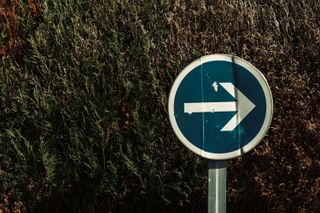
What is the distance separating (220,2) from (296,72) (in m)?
1.01

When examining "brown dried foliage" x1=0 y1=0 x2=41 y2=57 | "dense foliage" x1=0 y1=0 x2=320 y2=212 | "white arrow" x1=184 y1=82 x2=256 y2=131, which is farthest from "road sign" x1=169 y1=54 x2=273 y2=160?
"brown dried foliage" x1=0 y1=0 x2=41 y2=57

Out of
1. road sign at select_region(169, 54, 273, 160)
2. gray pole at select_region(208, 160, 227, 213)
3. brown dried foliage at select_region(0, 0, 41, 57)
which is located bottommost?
gray pole at select_region(208, 160, 227, 213)

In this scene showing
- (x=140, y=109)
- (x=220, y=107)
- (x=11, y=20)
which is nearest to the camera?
(x=220, y=107)

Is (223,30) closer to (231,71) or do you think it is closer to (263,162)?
(263,162)

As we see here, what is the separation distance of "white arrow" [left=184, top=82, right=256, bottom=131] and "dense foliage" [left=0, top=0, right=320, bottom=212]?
4.79ft

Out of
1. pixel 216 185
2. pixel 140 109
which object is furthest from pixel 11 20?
pixel 216 185

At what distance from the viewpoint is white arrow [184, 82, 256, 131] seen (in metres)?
3.54

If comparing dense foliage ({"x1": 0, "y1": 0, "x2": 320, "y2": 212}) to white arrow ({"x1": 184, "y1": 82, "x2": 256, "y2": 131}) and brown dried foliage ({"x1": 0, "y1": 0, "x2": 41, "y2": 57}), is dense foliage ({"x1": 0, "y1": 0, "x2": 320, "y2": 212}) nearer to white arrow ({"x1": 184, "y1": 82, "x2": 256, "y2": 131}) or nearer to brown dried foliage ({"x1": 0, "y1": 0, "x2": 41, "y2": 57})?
brown dried foliage ({"x1": 0, "y1": 0, "x2": 41, "y2": 57})

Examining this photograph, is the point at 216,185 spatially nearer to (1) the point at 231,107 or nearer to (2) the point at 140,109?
(1) the point at 231,107

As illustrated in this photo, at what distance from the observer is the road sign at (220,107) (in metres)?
3.54

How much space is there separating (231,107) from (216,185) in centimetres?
45

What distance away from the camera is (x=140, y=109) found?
5270mm

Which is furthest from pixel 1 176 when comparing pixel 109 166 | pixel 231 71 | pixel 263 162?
pixel 231 71

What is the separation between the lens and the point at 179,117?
358 centimetres
